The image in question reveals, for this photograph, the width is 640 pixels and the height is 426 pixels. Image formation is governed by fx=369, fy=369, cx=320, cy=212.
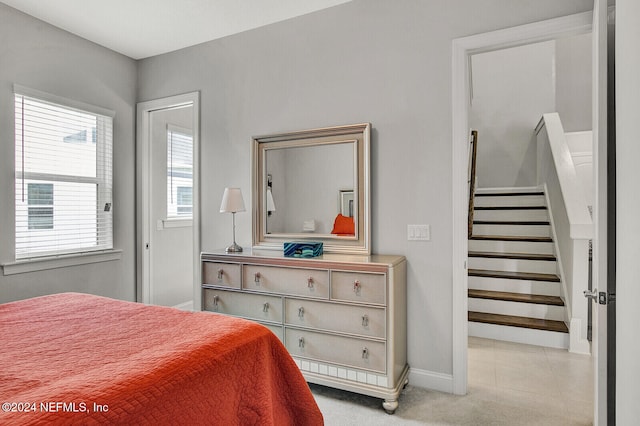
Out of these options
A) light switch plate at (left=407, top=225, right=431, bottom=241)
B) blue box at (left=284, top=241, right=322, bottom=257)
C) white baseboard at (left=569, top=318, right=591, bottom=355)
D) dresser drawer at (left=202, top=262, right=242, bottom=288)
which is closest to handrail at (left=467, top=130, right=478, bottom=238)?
white baseboard at (left=569, top=318, right=591, bottom=355)

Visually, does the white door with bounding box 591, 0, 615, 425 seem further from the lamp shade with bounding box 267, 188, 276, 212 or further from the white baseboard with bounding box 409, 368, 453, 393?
the lamp shade with bounding box 267, 188, 276, 212

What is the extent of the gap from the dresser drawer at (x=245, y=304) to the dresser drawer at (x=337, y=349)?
0.55 feet

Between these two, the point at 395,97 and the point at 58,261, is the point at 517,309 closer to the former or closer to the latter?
the point at 395,97

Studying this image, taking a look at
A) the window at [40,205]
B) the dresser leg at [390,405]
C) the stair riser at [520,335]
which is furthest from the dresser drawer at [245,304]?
the stair riser at [520,335]

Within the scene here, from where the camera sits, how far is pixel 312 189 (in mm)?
2879

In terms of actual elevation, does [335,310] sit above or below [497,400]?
above

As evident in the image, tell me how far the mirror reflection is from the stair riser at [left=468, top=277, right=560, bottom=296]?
5.84ft

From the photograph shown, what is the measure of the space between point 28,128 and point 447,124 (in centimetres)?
313

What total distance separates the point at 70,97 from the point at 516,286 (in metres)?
4.41

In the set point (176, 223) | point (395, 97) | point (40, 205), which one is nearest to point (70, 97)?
point (40, 205)

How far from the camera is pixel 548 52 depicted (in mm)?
5289

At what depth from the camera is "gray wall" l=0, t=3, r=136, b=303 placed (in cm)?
273

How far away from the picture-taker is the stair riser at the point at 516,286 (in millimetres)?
3486

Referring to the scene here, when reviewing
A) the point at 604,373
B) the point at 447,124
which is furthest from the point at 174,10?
the point at 604,373
